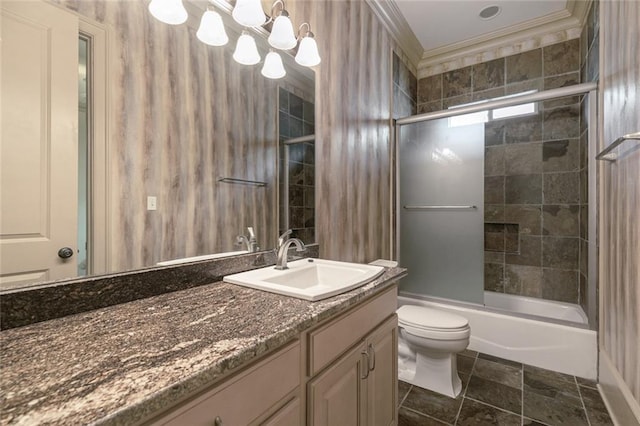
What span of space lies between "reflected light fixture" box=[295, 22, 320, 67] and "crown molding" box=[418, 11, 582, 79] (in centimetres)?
223

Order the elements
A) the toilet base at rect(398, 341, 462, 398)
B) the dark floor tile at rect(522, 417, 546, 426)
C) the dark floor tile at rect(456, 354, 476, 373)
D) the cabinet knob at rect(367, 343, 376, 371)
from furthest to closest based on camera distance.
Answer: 1. the dark floor tile at rect(456, 354, 476, 373)
2. the toilet base at rect(398, 341, 462, 398)
3. the dark floor tile at rect(522, 417, 546, 426)
4. the cabinet knob at rect(367, 343, 376, 371)

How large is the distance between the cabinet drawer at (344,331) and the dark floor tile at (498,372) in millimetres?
1271

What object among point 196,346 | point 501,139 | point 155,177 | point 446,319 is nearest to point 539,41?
point 501,139

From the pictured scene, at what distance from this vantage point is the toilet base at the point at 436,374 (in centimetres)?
181

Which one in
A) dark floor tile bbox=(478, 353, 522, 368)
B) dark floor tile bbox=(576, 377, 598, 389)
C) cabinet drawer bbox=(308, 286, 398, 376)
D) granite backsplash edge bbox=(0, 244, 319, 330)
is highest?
granite backsplash edge bbox=(0, 244, 319, 330)

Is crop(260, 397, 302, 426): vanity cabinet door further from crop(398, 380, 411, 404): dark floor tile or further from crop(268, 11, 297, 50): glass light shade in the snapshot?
crop(268, 11, 297, 50): glass light shade

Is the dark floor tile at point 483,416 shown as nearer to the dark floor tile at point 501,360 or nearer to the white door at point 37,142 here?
the dark floor tile at point 501,360

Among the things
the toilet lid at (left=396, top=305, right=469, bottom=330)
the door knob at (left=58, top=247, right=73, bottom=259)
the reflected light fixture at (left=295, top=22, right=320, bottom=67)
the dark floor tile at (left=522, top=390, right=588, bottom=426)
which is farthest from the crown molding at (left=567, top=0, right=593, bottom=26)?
the door knob at (left=58, top=247, right=73, bottom=259)

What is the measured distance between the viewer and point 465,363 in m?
2.15

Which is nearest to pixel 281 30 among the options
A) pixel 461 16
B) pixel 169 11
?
pixel 169 11

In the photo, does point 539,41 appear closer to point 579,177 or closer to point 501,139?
point 501,139

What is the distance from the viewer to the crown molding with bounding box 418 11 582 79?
8.70 feet

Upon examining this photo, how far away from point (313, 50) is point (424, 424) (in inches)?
82.7

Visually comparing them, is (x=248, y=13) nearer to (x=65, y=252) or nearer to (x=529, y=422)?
(x=65, y=252)
